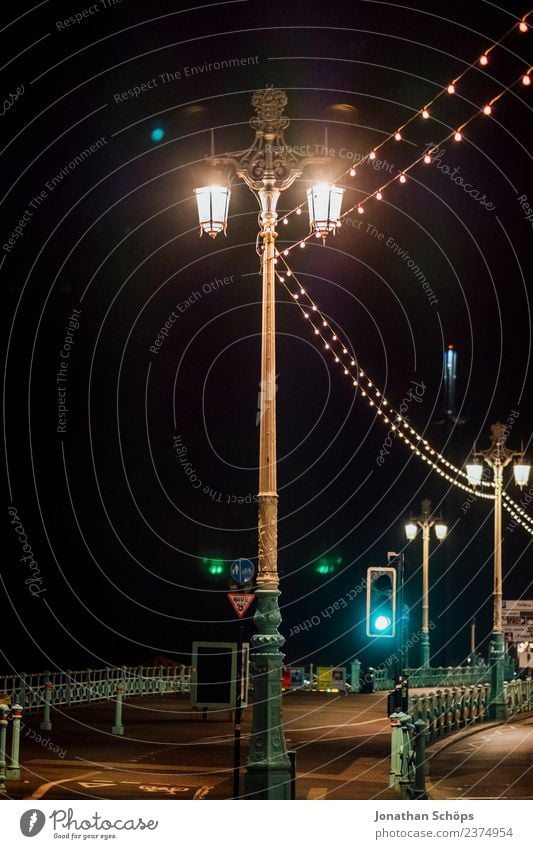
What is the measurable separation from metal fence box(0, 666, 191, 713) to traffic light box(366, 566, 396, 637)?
11.1m

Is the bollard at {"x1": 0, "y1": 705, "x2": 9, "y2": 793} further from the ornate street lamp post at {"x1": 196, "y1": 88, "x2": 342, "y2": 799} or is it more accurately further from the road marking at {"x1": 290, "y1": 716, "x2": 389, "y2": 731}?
the road marking at {"x1": 290, "y1": 716, "x2": 389, "y2": 731}

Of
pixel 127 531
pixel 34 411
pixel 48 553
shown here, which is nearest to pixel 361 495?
pixel 127 531

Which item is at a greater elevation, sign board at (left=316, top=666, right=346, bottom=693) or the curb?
sign board at (left=316, top=666, right=346, bottom=693)

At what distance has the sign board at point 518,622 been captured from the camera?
4312cm

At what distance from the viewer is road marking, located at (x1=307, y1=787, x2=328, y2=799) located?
1525 centimetres

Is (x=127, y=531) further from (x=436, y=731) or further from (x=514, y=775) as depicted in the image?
(x=514, y=775)

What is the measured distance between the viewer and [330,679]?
4244cm

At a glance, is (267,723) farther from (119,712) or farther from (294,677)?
(294,677)

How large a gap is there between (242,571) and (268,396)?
3.83 meters

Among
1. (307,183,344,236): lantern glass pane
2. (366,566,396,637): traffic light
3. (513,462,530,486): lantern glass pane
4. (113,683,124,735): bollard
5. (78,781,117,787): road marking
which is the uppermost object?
(307,183,344,236): lantern glass pane

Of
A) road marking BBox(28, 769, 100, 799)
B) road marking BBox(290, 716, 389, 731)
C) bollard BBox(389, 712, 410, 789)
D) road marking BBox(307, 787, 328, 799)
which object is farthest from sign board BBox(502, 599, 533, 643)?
road marking BBox(307, 787, 328, 799)

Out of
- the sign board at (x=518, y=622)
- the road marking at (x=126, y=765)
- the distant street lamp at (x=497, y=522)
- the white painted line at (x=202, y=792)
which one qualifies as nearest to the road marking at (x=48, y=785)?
the road marking at (x=126, y=765)

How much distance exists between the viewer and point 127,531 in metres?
57.6

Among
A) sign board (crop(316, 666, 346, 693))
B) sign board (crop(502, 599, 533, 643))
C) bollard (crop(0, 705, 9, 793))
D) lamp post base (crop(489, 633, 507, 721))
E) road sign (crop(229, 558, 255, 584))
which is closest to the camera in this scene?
bollard (crop(0, 705, 9, 793))
